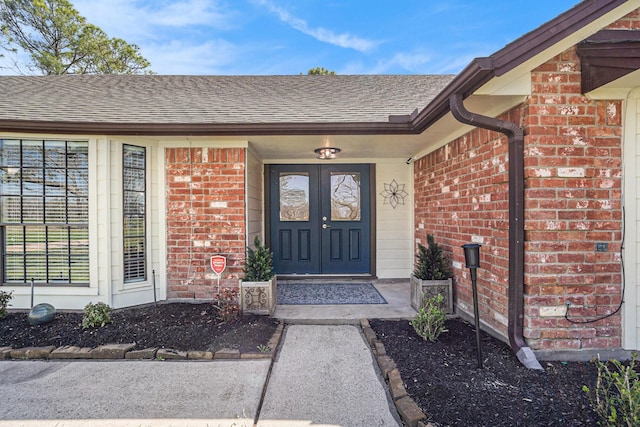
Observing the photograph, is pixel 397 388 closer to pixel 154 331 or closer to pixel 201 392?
pixel 201 392

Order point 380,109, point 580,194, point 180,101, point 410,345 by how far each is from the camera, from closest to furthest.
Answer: point 580,194 → point 410,345 → point 380,109 → point 180,101

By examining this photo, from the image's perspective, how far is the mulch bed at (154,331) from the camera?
274cm

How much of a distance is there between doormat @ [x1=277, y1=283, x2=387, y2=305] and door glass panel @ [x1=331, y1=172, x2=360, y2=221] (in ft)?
4.01

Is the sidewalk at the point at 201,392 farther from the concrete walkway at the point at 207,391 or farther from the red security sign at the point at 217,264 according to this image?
the red security sign at the point at 217,264

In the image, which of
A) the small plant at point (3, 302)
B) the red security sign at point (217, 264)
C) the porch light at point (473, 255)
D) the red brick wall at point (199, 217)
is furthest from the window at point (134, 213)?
the porch light at point (473, 255)

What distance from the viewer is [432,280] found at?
3.50 metres

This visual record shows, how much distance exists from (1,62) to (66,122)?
13.5 meters

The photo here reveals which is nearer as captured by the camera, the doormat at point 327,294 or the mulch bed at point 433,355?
the mulch bed at point 433,355

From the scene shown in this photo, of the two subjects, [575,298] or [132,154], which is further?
[132,154]

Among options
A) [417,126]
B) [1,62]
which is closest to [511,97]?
[417,126]

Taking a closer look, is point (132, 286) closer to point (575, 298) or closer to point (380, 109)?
point (380, 109)

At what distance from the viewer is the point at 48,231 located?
3.55m

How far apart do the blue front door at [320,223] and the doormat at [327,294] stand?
50 cm

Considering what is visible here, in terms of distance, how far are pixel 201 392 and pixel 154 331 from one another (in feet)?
3.93
